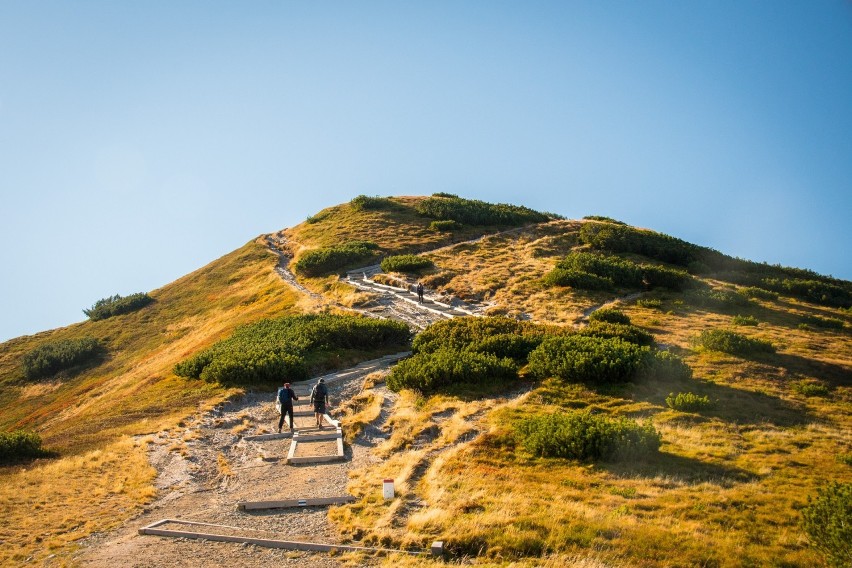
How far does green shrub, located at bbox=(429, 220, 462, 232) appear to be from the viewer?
5638 cm

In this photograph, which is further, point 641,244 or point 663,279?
point 641,244

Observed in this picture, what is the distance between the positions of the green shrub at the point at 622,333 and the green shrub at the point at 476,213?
110ft

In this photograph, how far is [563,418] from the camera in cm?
1571

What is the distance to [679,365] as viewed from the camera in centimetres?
2002

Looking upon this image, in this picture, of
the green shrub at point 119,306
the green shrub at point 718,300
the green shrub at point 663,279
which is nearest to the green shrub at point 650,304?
the green shrub at point 718,300

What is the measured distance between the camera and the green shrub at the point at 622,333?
971 inches

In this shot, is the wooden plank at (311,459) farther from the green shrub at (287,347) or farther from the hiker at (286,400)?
the green shrub at (287,347)

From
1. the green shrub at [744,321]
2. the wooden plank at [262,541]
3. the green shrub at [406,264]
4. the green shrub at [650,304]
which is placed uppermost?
the green shrub at [406,264]

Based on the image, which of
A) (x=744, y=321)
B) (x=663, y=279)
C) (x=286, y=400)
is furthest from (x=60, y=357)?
(x=744, y=321)

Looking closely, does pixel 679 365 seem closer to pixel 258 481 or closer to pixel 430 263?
pixel 258 481

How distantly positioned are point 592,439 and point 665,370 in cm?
670

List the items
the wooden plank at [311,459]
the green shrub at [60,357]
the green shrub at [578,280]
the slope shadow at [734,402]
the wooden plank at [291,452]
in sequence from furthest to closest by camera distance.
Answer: the green shrub at [60,357] < the green shrub at [578,280] < the wooden plank at [291,452] < the wooden plank at [311,459] < the slope shadow at [734,402]

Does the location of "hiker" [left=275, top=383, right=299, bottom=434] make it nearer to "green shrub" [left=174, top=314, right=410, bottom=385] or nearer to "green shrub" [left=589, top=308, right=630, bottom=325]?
"green shrub" [left=174, top=314, right=410, bottom=385]

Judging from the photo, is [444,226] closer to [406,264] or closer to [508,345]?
→ [406,264]
